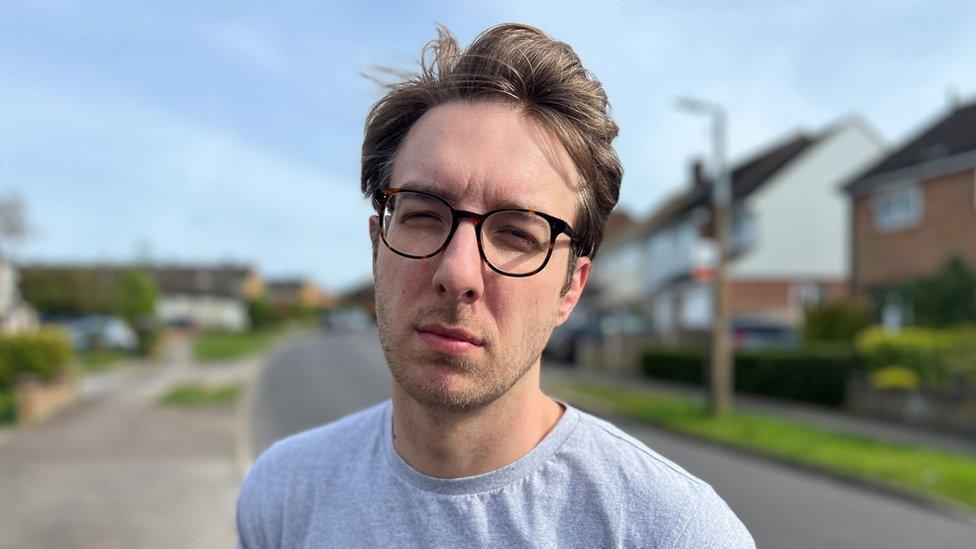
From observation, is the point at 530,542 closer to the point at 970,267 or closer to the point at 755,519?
the point at 755,519

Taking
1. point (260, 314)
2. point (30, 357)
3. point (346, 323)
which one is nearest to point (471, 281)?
point (30, 357)

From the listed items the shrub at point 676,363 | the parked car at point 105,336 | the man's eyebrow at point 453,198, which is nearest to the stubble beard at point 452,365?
the man's eyebrow at point 453,198

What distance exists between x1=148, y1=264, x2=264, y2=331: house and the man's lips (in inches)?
3292

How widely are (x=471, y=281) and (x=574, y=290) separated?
31 cm

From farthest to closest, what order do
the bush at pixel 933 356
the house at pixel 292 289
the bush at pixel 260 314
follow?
the house at pixel 292 289 → the bush at pixel 260 314 → the bush at pixel 933 356

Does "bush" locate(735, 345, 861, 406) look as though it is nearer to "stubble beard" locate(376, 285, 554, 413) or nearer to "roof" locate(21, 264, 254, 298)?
"stubble beard" locate(376, 285, 554, 413)

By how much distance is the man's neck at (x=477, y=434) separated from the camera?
1.62 metres

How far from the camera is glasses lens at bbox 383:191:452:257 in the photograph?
158 centimetres

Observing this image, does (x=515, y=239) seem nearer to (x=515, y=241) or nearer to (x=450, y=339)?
(x=515, y=241)

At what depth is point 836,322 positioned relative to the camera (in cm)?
2277

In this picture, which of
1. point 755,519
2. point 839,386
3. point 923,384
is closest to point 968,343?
point 923,384

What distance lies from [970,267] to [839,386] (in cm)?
673

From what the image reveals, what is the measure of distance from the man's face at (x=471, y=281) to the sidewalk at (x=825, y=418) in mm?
12585

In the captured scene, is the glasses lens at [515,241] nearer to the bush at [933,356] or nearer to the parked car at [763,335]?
the bush at [933,356]
